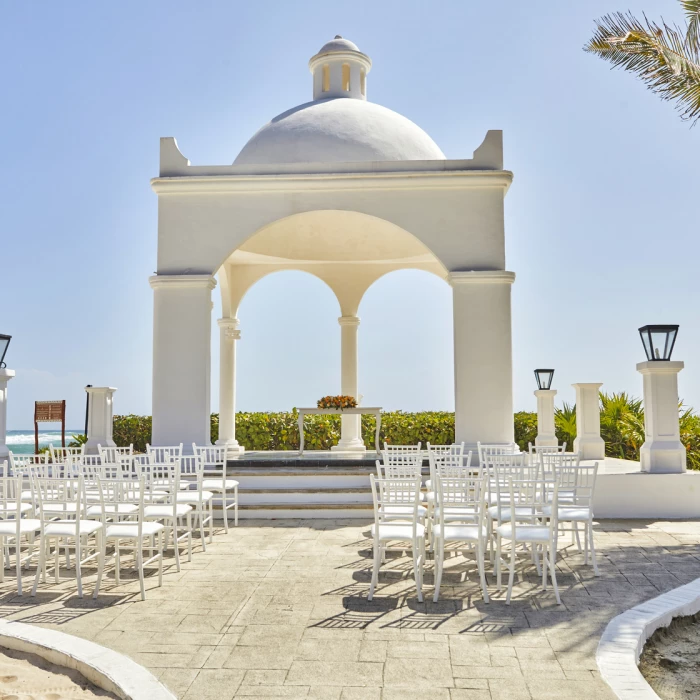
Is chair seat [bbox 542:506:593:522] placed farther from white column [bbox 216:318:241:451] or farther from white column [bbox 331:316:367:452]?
white column [bbox 216:318:241:451]

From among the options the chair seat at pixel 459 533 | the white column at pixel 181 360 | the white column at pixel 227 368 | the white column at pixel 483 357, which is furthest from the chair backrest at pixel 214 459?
the chair seat at pixel 459 533

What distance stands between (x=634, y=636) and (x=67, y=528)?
418cm

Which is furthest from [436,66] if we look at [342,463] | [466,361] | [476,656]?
[476,656]

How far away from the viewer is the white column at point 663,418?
31.9 ft

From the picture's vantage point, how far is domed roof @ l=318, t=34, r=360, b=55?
1443cm

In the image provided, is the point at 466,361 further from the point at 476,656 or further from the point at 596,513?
the point at 476,656

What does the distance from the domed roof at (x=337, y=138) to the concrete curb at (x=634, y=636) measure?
857cm

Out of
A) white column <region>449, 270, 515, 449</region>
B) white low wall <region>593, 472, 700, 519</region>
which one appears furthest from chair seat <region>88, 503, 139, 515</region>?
white low wall <region>593, 472, 700, 519</region>

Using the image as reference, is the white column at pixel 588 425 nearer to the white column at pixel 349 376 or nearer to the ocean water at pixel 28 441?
the white column at pixel 349 376

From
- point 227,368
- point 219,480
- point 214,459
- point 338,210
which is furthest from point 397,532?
point 227,368

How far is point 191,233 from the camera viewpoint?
1104 cm

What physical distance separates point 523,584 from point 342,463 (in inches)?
187

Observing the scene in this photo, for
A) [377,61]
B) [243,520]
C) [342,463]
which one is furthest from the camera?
[377,61]

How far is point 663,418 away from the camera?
9867 mm
